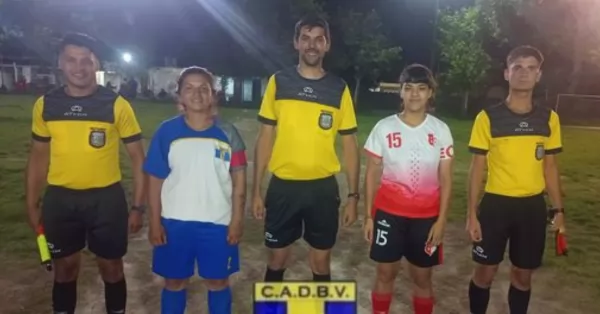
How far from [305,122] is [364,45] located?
30.9 metres

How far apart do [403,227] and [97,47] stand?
250 cm

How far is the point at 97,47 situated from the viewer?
12.8 feet

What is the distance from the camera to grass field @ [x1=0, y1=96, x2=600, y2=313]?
19.0ft

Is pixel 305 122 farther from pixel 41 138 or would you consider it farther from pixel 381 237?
pixel 41 138

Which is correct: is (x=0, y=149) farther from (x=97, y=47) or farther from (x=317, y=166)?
(x=317, y=166)

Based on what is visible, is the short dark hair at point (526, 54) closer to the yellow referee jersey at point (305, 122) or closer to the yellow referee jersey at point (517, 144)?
the yellow referee jersey at point (517, 144)

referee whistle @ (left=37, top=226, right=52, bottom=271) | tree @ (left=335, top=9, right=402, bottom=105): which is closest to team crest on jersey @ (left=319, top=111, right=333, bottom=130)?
referee whistle @ (left=37, top=226, right=52, bottom=271)

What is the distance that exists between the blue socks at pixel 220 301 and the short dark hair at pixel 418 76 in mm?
1930

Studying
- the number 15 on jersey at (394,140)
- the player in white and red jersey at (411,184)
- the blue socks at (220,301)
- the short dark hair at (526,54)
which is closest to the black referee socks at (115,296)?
the blue socks at (220,301)

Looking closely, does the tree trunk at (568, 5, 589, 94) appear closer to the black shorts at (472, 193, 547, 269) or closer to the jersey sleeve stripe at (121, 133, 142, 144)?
the black shorts at (472, 193, 547, 269)

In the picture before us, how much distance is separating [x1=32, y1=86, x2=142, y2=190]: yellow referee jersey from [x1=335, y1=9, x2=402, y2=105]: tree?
31028mm

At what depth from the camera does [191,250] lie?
369cm

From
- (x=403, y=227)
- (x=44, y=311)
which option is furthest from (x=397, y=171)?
(x=44, y=311)

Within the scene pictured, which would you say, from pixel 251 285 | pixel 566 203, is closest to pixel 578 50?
pixel 566 203
